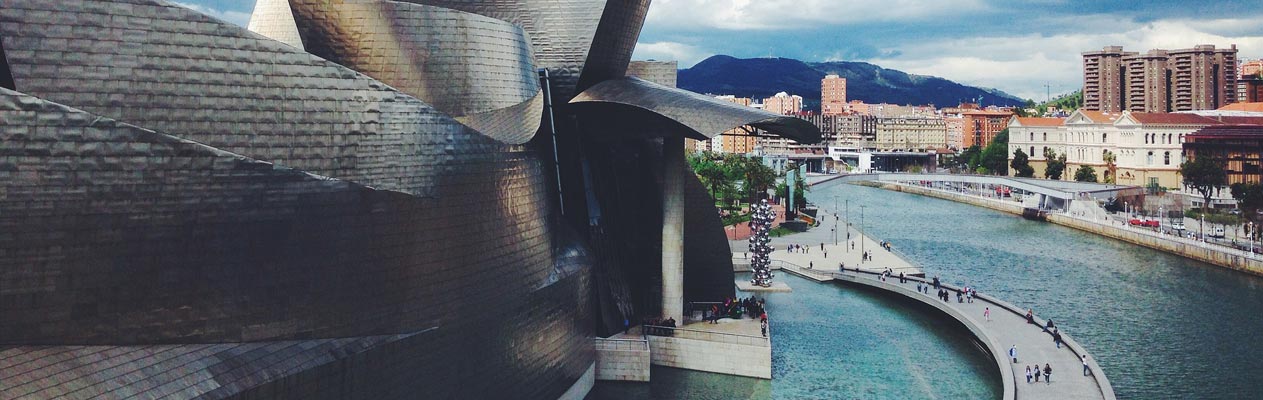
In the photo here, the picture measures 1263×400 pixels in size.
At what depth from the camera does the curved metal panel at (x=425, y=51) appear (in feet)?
88.7

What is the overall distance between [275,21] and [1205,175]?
86278mm

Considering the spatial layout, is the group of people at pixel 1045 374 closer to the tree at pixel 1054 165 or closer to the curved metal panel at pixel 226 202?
the curved metal panel at pixel 226 202

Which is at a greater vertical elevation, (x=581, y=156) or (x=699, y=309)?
(x=581, y=156)

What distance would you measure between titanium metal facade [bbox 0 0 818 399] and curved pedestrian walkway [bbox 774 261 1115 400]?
47.4 ft

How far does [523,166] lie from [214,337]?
34.1 ft

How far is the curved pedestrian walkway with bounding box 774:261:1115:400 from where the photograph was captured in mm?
31641

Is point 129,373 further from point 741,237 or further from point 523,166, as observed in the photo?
point 741,237

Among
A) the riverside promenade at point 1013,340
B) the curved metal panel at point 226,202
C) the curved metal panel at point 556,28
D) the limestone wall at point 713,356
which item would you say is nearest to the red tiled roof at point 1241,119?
the riverside promenade at point 1013,340

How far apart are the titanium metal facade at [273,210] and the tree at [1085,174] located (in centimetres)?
10564

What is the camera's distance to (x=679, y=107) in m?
33.5

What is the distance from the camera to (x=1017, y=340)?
126 feet

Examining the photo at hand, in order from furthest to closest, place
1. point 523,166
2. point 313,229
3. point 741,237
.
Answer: point 741,237, point 523,166, point 313,229

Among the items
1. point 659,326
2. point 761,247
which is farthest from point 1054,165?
point 659,326

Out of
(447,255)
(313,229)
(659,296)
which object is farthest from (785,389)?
(313,229)
